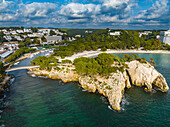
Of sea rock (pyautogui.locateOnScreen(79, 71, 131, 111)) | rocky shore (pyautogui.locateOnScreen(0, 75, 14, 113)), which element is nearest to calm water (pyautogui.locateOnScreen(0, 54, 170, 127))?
rocky shore (pyautogui.locateOnScreen(0, 75, 14, 113))

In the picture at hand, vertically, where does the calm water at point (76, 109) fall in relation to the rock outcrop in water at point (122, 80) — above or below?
below

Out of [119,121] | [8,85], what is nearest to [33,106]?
[8,85]

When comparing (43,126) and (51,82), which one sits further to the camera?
(51,82)

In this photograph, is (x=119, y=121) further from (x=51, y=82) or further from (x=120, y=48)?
(x=120, y=48)

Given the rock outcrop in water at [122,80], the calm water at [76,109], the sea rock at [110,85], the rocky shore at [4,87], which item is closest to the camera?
the calm water at [76,109]

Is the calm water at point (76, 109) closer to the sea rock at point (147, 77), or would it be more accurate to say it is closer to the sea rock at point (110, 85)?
the sea rock at point (110, 85)

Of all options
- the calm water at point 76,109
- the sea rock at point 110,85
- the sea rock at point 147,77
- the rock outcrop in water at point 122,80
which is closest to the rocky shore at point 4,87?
the calm water at point 76,109

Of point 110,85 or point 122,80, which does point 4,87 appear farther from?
point 122,80
